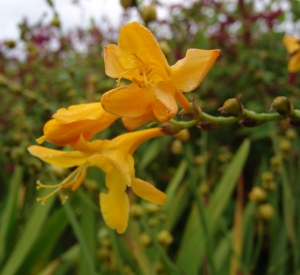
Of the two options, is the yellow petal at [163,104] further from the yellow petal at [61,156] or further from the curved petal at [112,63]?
the yellow petal at [61,156]

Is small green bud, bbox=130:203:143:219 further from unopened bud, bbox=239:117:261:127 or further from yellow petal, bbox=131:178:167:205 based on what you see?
unopened bud, bbox=239:117:261:127

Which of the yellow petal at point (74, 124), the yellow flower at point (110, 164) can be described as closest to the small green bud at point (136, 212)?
the yellow flower at point (110, 164)

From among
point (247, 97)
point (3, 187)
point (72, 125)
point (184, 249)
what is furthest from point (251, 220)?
point (3, 187)

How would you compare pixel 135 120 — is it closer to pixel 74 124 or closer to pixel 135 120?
pixel 135 120

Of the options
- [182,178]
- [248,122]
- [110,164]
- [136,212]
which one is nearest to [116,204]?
[110,164]

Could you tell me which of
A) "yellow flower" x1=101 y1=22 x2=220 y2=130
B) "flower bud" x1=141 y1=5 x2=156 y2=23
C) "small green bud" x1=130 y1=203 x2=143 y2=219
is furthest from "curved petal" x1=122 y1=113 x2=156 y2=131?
"small green bud" x1=130 y1=203 x2=143 y2=219

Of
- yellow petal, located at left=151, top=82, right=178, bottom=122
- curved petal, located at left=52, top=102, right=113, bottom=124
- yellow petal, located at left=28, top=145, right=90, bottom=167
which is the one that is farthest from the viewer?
yellow petal, located at left=28, top=145, right=90, bottom=167

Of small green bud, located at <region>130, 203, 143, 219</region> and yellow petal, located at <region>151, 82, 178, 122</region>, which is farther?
small green bud, located at <region>130, 203, 143, 219</region>
